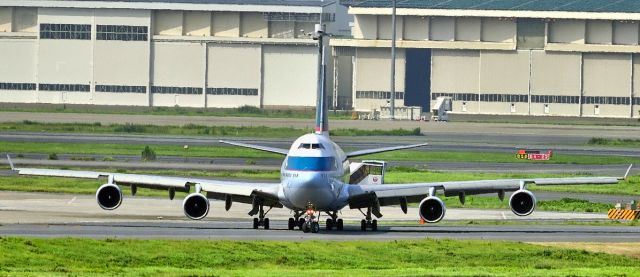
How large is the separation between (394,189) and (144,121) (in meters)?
113

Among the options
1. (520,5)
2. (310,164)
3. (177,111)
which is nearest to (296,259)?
(310,164)

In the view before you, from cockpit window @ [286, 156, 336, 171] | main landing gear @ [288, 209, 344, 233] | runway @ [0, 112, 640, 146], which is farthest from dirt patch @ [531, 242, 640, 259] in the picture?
runway @ [0, 112, 640, 146]

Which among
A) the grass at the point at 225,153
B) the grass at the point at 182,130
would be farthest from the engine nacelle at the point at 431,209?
the grass at the point at 182,130

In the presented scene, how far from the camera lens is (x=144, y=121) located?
170375 mm

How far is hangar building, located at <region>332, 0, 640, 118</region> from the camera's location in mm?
192375

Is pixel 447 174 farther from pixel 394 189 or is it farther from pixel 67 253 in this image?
pixel 67 253

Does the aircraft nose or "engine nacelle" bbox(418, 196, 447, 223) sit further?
"engine nacelle" bbox(418, 196, 447, 223)

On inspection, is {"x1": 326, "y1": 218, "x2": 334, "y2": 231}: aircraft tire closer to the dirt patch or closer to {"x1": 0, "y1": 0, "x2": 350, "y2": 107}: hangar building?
the dirt patch

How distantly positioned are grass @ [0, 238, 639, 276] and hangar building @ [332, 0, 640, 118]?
142308 millimetres

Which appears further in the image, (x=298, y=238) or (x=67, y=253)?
(x=298, y=238)

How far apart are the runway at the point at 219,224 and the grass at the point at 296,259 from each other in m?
5.20

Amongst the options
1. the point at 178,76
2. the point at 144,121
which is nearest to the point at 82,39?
the point at 178,76

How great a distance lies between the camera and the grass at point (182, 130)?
150250 millimetres

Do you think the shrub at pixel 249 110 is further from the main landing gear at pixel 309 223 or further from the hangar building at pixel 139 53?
the main landing gear at pixel 309 223
